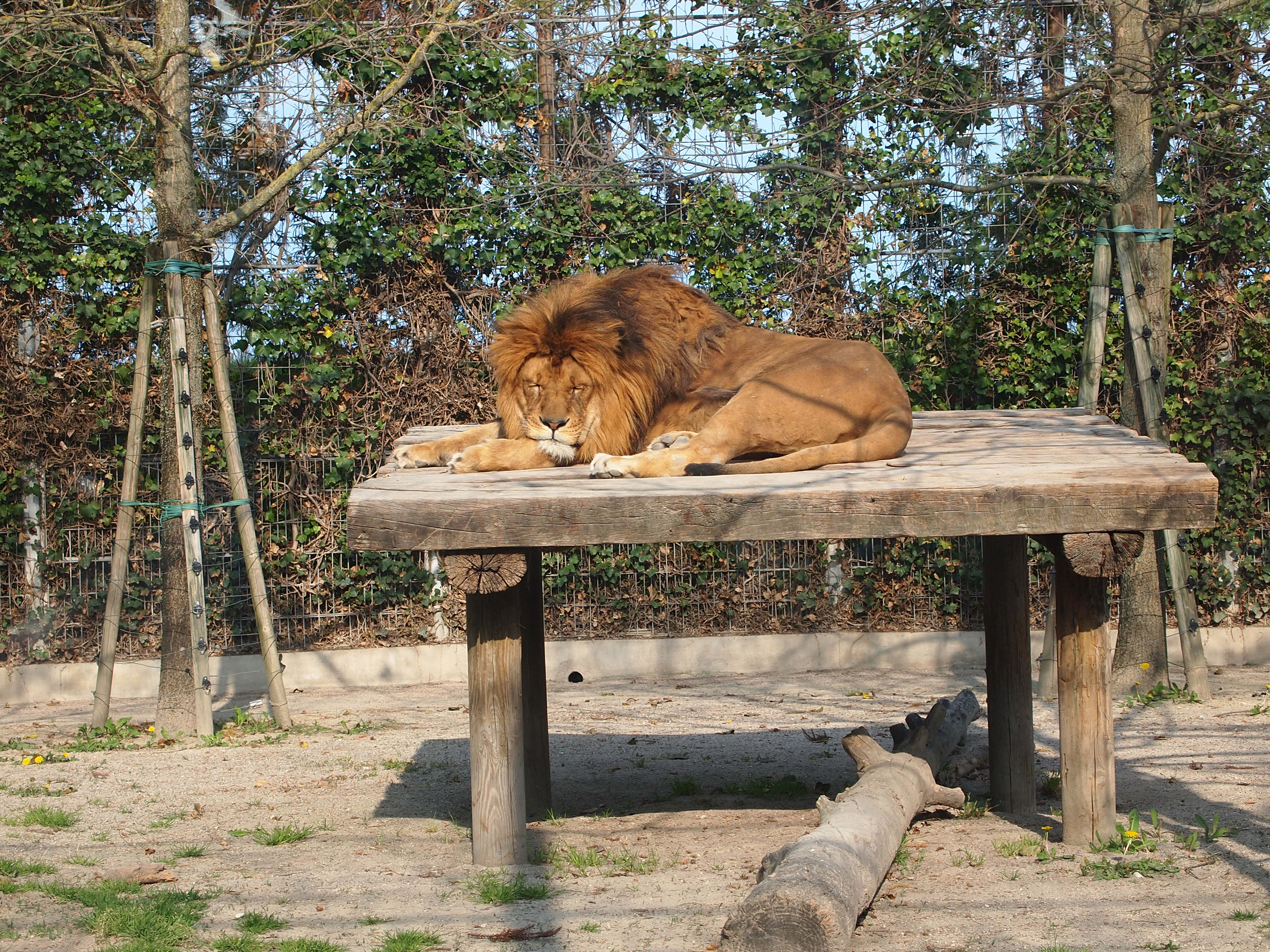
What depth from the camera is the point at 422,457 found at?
5156 mm

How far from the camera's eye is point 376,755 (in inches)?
243

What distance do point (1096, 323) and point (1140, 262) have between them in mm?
548

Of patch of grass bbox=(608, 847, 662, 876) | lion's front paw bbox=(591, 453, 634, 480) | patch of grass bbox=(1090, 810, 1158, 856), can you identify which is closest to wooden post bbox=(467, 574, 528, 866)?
patch of grass bbox=(608, 847, 662, 876)

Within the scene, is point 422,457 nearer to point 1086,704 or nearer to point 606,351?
point 606,351

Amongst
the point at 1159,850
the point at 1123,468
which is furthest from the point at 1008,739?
the point at 1123,468

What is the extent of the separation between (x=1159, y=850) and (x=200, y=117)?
7.44 m

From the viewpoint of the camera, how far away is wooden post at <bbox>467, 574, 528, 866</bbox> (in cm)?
412

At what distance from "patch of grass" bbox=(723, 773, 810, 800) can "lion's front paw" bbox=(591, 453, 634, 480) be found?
1.92 m

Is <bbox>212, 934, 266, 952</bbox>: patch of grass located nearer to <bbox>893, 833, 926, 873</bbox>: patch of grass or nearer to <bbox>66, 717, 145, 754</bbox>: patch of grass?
<bbox>893, 833, 926, 873</bbox>: patch of grass

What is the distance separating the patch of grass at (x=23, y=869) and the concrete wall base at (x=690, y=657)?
3904 millimetres

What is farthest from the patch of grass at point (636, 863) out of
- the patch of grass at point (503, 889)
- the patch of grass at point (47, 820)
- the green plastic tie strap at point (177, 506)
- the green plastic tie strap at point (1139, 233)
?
the green plastic tie strap at point (1139, 233)

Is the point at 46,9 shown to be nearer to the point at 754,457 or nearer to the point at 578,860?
the point at 754,457

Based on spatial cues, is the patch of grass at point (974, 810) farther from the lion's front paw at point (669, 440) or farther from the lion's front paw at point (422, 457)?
the lion's front paw at point (422, 457)

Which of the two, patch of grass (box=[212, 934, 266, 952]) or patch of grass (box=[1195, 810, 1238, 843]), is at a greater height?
patch of grass (box=[212, 934, 266, 952])
